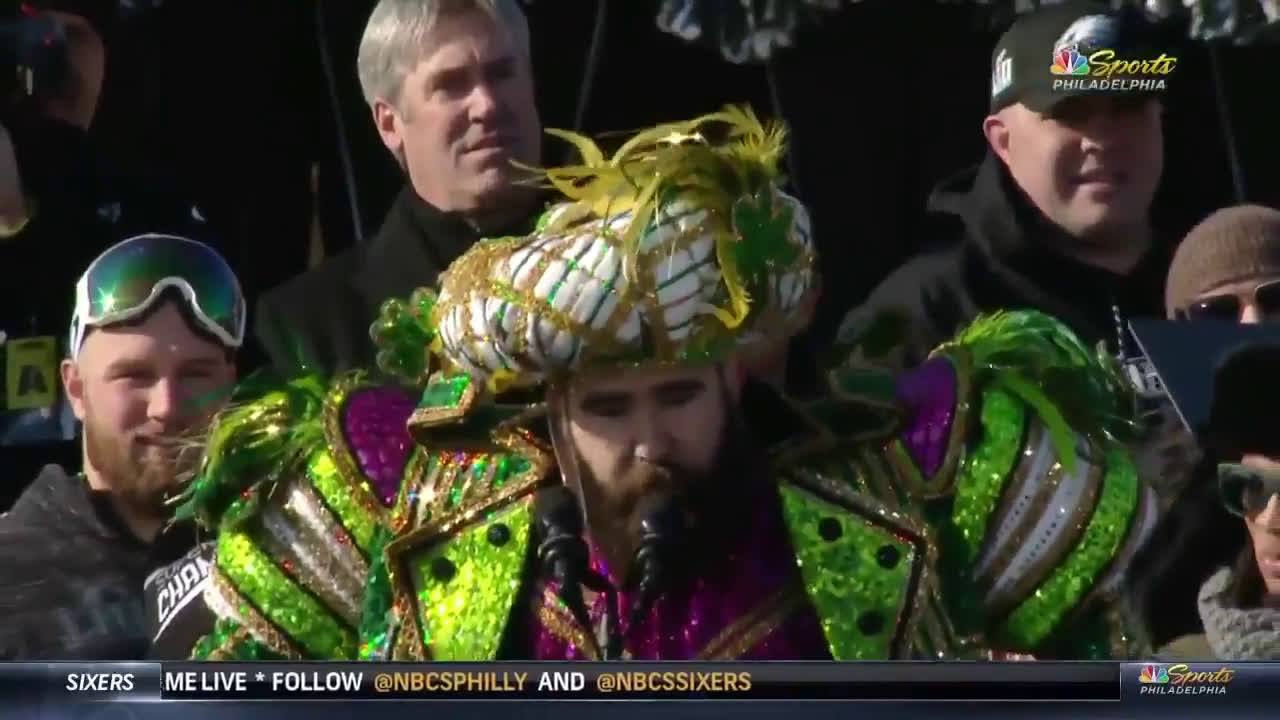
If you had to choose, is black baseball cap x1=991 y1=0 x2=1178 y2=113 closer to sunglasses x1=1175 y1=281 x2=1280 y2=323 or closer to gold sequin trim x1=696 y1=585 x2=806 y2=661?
sunglasses x1=1175 y1=281 x2=1280 y2=323

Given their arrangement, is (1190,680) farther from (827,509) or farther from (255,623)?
(255,623)

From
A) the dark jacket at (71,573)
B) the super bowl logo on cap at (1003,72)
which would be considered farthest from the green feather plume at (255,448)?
the super bowl logo on cap at (1003,72)

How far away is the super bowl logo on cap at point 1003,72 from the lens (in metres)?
4.01

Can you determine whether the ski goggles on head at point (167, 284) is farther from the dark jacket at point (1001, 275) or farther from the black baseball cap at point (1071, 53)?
the black baseball cap at point (1071, 53)

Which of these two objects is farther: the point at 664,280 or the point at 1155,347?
the point at 1155,347

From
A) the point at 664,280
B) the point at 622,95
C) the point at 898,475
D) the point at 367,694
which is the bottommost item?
the point at 367,694

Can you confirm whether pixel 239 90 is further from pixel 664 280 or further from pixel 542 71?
pixel 664 280

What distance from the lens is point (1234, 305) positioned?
4047 millimetres

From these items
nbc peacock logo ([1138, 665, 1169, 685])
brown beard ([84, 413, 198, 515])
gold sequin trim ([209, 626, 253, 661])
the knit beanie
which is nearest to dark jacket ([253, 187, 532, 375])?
brown beard ([84, 413, 198, 515])

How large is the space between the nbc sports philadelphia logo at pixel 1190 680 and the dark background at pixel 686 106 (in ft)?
2.56

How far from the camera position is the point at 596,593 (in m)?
3.59

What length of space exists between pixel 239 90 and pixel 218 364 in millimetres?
499

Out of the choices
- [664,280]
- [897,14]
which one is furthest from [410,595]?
[897,14]

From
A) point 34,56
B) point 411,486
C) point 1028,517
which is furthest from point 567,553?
point 34,56
